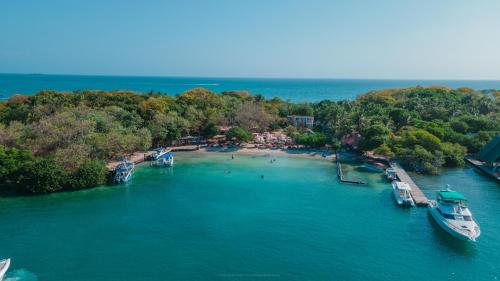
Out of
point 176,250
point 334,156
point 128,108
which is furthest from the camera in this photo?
point 128,108

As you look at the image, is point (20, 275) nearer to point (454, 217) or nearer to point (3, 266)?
point (3, 266)

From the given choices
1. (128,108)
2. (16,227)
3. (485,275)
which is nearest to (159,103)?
(128,108)

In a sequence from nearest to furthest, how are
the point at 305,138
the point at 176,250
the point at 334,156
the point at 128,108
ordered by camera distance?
the point at 176,250 < the point at 334,156 < the point at 305,138 < the point at 128,108

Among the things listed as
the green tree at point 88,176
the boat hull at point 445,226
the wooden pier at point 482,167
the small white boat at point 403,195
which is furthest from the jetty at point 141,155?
the wooden pier at point 482,167

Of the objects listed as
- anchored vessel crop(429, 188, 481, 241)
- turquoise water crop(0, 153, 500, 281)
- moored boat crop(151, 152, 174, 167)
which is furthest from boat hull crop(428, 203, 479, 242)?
moored boat crop(151, 152, 174, 167)

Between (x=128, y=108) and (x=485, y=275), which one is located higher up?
(x=128, y=108)

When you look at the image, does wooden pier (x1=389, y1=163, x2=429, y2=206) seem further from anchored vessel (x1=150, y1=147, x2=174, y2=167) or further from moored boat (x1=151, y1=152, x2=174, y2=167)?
anchored vessel (x1=150, y1=147, x2=174, y2=167)

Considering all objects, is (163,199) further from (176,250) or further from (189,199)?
(176,250)
